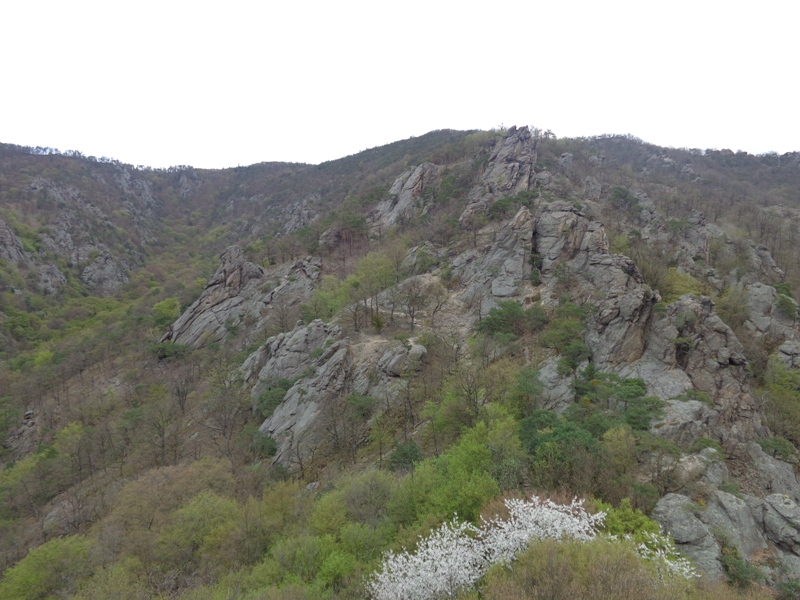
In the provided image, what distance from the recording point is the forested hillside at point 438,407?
1680cm

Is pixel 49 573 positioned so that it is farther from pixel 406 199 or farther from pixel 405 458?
pixel 406 199

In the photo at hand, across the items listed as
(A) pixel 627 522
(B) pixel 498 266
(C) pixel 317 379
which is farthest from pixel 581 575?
(B) pixel 498 266

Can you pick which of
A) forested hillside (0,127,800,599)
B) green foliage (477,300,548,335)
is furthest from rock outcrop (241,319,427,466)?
green foliage (477,300,548,335)

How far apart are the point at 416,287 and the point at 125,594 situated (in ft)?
125

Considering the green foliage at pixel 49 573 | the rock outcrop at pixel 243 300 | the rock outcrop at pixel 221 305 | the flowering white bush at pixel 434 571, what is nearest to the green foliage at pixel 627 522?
the flowering white bush at pixel 434 571

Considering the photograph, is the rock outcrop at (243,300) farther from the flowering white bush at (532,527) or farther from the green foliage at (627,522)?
the green foliage at (627,522)

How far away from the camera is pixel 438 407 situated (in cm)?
3088

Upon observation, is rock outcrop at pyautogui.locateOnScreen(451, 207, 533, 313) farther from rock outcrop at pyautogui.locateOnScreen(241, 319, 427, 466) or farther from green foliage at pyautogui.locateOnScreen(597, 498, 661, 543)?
green foliage at pyautogui.locateOnScreen(597, 498, 661, 543)

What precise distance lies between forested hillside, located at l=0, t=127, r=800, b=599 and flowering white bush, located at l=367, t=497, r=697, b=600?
0.10m

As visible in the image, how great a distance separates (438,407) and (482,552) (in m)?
16.3

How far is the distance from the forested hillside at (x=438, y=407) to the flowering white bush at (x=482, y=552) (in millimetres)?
103

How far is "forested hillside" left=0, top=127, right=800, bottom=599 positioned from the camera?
16797 mm

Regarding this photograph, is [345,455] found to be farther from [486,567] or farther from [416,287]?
[416,287]

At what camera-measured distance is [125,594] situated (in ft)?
58.1
